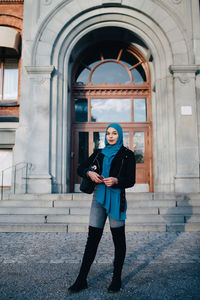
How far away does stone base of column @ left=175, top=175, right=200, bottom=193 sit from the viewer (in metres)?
7.99

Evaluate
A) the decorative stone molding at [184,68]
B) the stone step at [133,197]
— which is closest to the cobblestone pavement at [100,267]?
the stone step at [133,197]

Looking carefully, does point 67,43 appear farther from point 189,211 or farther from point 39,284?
point 39,284

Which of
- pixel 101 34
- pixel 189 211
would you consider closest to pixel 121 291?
pixel 189 211

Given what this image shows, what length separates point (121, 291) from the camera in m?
2.54

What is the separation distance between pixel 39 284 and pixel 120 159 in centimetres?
170

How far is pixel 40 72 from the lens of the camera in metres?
8.58

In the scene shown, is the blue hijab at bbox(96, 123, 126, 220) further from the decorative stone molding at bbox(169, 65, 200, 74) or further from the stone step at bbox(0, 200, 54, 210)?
the decorative stone molding at bbox(169, 65, 200, 74)

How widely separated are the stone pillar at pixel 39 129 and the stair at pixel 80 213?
107 cm

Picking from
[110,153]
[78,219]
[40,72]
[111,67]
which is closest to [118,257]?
[110,153]

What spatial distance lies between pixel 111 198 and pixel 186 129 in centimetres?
656

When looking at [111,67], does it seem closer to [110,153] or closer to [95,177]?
[110,153]

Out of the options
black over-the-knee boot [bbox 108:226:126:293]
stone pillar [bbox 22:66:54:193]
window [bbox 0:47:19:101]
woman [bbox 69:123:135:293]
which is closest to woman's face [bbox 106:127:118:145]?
Answer: woman [bbox 69:123:135:293]

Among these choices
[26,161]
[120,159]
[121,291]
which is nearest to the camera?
[121,291]

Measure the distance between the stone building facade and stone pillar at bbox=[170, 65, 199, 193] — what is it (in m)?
0.03
